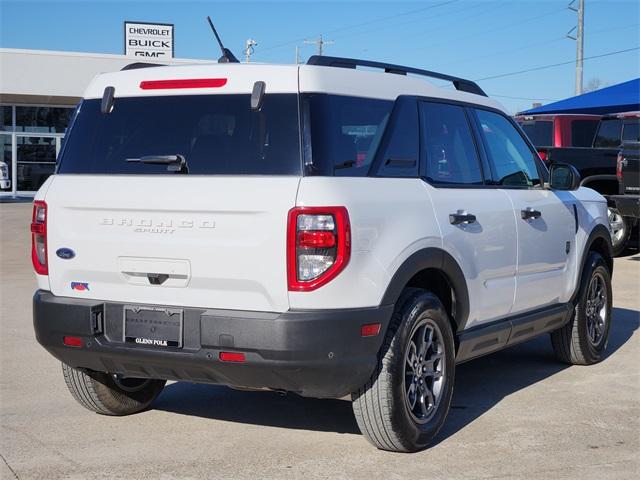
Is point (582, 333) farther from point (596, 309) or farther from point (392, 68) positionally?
point (392, 68)

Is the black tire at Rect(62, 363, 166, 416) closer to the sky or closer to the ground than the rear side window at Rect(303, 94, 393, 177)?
closer to the ground

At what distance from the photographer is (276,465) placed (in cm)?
484

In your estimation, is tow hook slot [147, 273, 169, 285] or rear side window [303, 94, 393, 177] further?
tow hook slot [147, 273, 169, 285]

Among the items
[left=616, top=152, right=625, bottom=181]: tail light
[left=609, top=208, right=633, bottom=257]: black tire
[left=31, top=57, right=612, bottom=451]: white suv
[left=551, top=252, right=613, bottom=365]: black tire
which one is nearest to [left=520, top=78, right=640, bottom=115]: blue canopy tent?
[left=609, top=208, right=633, bottom=257]: black tire

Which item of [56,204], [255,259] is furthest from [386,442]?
[56,204]

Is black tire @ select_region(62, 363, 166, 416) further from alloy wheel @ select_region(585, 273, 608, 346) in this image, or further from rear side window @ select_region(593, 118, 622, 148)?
rear side window @ select_region(593, 118, 622, 148)

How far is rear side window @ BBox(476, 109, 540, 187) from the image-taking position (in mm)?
6164

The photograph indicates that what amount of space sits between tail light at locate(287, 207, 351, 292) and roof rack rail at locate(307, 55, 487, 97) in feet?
2.97

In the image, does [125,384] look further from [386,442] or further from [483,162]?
[483,162]

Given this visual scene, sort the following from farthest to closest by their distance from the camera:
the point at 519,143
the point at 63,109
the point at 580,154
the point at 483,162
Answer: the point at 63,109, the point at 580,154, the point at 519,143, the point at 483,162

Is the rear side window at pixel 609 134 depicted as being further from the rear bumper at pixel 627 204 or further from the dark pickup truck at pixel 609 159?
the rear bumper at pixel 627 204

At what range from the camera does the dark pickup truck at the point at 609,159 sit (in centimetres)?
1481

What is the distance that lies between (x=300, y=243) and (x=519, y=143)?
9.19ft

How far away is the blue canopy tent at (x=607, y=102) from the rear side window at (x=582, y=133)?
7.42 ft
